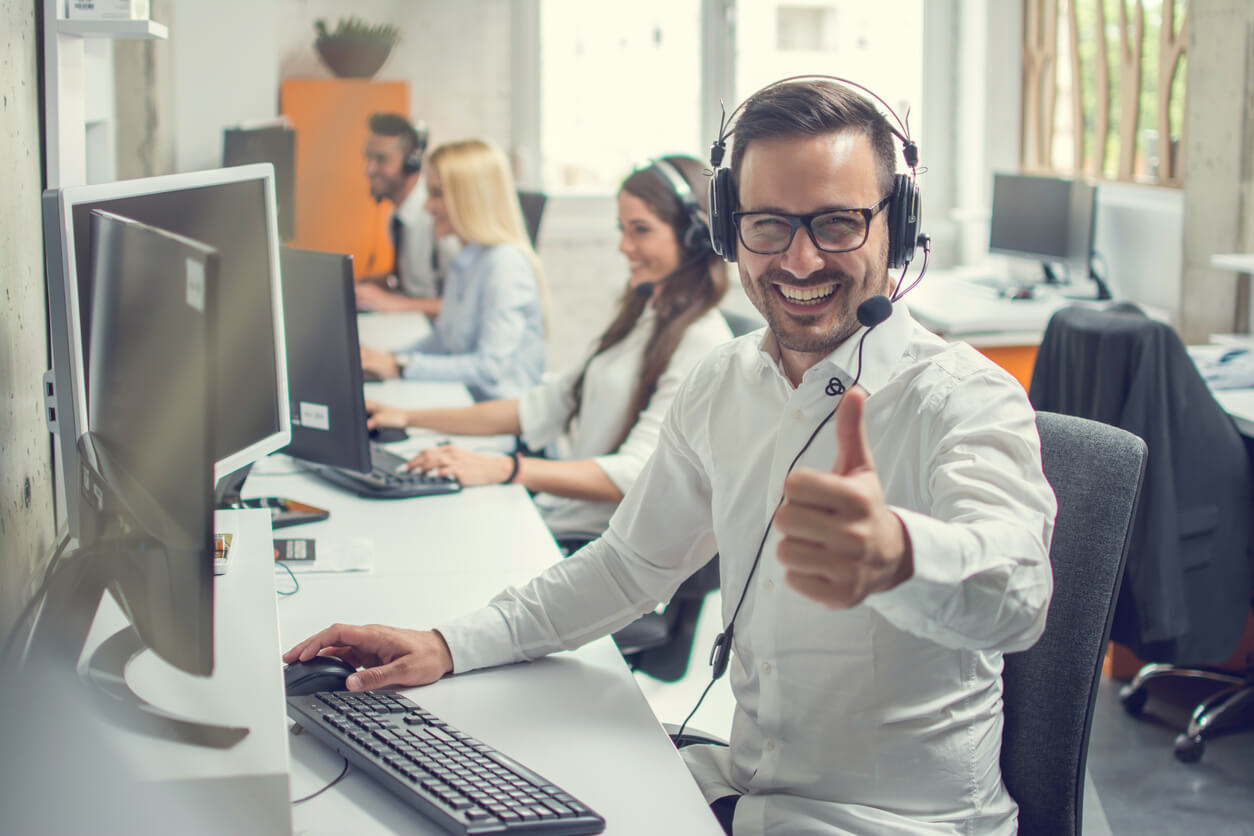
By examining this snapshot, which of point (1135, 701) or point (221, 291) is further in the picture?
point (1135, 701)

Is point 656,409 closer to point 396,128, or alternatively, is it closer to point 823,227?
point 823,227

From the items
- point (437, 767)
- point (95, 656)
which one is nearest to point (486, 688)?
point (437, 767)

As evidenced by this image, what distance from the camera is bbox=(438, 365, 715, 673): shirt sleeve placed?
1.36 m

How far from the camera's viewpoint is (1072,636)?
1204mm

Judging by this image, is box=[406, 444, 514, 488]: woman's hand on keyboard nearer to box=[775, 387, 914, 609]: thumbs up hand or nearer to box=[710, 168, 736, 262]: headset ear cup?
box=[710, 168, 736, 262]: headset ear cup

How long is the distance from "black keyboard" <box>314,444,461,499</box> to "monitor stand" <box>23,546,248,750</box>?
36.9 inches

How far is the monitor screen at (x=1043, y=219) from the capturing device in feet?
14.3

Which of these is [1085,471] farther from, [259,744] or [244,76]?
[244,76]

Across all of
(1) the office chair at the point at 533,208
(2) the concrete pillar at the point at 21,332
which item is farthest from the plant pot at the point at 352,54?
(2) the concrete pillar at the point at 21,332

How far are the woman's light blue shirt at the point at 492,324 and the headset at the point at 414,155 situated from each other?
1282 millimetres

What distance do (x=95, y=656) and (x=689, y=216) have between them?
4.98ft

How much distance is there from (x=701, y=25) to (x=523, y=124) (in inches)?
39.3

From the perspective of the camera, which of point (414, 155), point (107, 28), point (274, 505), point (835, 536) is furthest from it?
point (414, 155)

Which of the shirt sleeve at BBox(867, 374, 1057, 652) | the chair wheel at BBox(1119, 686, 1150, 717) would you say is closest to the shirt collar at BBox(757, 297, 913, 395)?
the shirt sleeve at BBox(867, 374, 1057, 652)
